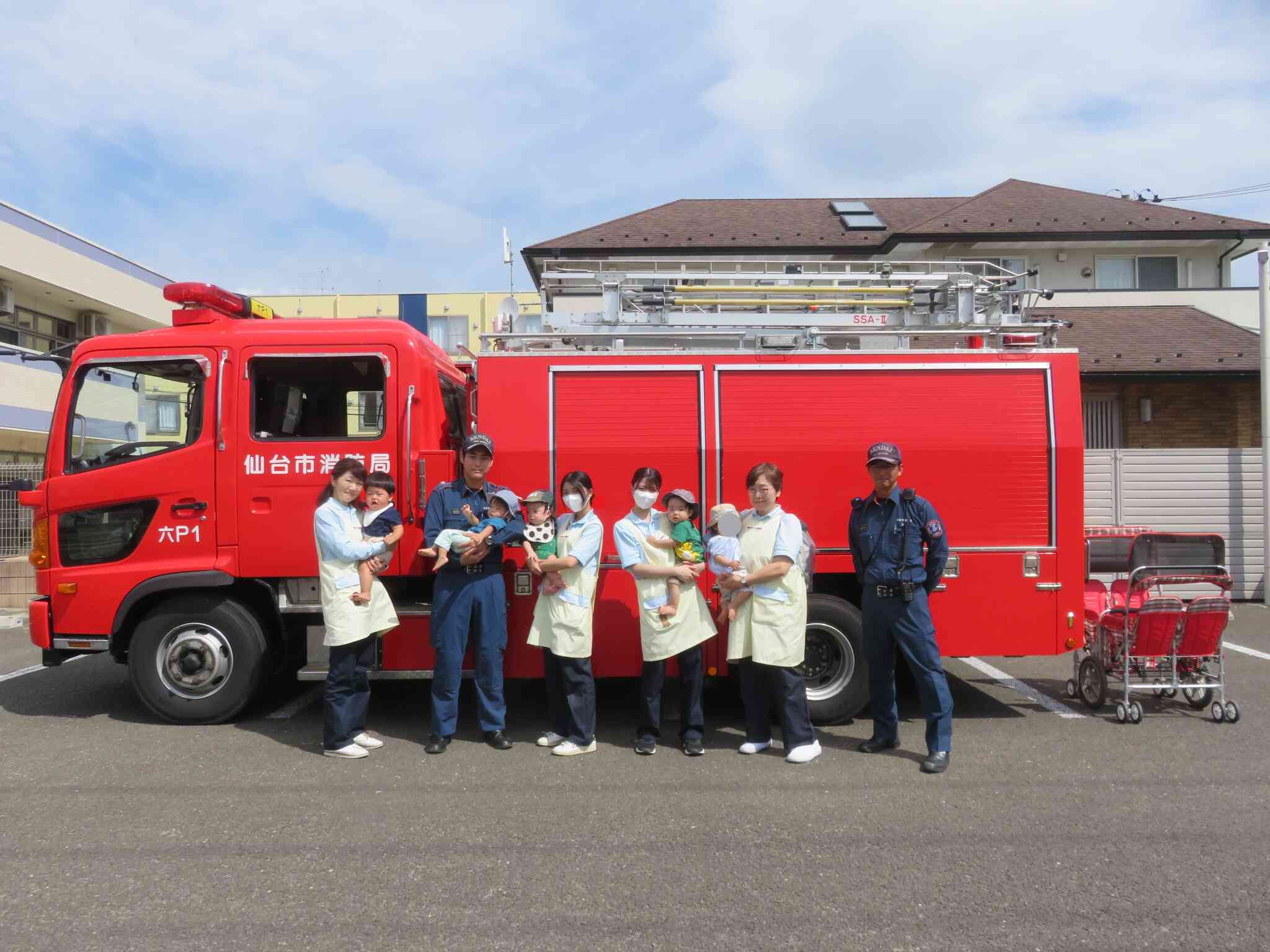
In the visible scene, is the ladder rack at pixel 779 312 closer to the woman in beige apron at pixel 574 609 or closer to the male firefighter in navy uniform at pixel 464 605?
the male firefighter in navy uniform at pixel 464 605

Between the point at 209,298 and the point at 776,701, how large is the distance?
4.64 m

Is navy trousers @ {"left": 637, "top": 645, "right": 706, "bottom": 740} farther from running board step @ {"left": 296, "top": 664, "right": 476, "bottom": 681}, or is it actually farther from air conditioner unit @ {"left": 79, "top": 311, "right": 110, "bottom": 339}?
air conditioner unit @ {"left": 79, "top": 311, "right": 110, "bottom": 339}

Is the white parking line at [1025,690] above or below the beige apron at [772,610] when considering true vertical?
below

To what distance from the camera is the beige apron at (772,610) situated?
529 cm

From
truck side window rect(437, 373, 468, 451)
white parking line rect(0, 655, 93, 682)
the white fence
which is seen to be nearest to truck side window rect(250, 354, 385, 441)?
truck side window rect(437, 373, 468, 451)

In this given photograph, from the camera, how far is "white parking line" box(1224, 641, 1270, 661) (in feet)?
28.5

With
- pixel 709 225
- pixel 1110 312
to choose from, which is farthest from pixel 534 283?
pixel 1110 312

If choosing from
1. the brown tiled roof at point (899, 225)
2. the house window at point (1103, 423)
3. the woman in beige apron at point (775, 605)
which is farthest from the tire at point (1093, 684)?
the brown tiled roof at point (899, 225)

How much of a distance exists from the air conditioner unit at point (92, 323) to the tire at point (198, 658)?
21.6 metres

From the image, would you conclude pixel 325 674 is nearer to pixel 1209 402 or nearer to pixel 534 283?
pixel 1209 402

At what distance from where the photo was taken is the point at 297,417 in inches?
242

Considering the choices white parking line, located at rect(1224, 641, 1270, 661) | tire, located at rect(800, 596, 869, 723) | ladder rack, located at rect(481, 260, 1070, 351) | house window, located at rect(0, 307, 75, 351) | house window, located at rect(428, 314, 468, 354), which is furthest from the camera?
house window, located at rect(428, 314, 468, 354)

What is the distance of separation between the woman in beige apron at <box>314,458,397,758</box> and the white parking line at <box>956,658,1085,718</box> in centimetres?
475

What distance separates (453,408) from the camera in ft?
Result: 22.1
